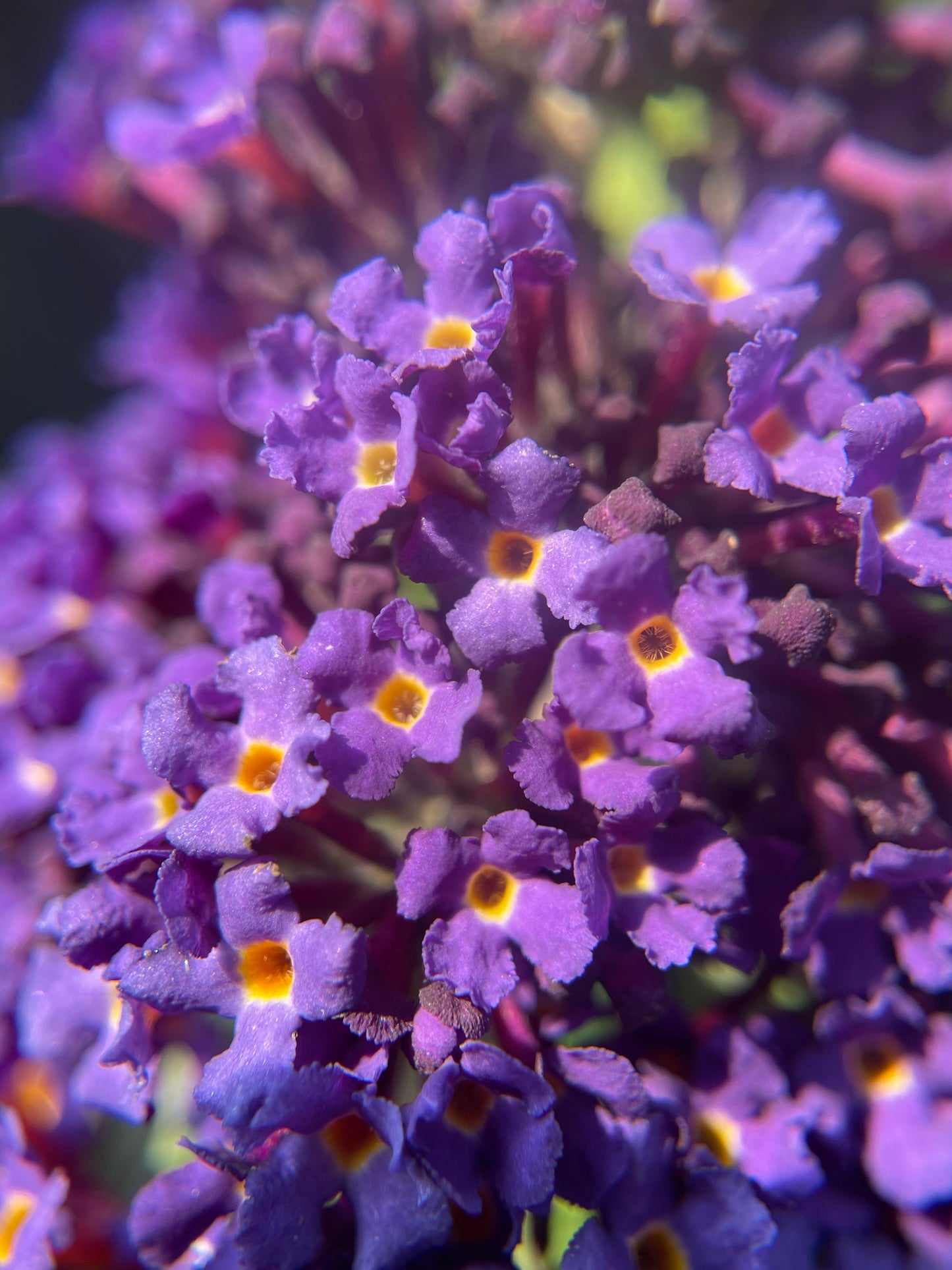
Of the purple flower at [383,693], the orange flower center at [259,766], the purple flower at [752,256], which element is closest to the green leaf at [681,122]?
the purple flower at [752,256]

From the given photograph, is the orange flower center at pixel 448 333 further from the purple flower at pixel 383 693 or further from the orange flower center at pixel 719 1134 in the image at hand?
the orange flower center at pixel 719 1134

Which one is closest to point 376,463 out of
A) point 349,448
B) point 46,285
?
point 349,448

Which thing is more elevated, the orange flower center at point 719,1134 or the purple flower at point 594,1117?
the purple flower at point 594,1117

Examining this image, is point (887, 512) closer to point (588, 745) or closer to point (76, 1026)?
point (588, 745)

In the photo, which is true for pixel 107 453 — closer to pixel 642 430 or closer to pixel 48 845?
pixel 48 845

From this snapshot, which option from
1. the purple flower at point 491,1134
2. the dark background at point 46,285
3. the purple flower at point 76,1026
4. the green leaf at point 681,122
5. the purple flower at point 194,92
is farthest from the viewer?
the dark background at point 46,285

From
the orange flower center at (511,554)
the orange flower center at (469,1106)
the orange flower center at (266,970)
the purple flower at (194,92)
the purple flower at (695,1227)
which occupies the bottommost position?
the purple flower at (695,1227)

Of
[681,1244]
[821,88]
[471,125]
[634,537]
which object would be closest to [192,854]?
[634,537]


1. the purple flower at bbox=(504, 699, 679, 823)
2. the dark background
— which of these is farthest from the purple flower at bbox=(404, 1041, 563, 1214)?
the dark background

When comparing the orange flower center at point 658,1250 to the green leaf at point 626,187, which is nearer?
the orange flower center at point 658,1250
